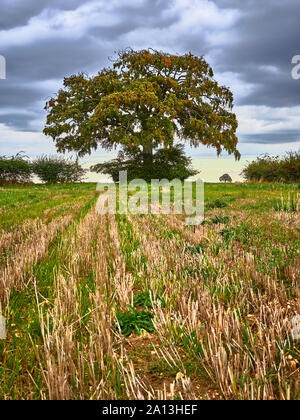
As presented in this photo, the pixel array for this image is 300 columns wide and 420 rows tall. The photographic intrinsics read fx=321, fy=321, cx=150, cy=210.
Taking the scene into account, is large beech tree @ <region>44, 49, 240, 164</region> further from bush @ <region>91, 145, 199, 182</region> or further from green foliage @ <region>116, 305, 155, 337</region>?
A: green foliage @ <region>116, 305, 155, 337</region>

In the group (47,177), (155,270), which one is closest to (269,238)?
(155,270)

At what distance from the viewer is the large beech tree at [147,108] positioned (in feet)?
111

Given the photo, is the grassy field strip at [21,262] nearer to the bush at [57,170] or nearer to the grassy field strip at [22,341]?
the grassy field strip at [22,341]

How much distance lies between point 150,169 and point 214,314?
34.7 m

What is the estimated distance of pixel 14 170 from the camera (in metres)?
37.3

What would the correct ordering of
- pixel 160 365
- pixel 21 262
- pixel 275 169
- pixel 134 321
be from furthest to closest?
pixel 275 169 < pixel 21 262 < pixel 134 321 < pixel 160 365

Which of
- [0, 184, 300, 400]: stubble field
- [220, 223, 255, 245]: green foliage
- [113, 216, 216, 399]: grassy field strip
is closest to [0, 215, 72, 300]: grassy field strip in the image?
[0, 184, 300, 400]: stubble field

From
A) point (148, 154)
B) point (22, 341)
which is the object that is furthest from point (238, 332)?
point (148, 154)

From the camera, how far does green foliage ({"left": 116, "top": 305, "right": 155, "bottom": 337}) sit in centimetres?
258

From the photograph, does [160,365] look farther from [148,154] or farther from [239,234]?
[148,154]

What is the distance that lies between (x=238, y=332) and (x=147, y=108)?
37.0m

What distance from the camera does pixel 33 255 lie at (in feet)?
14.8
